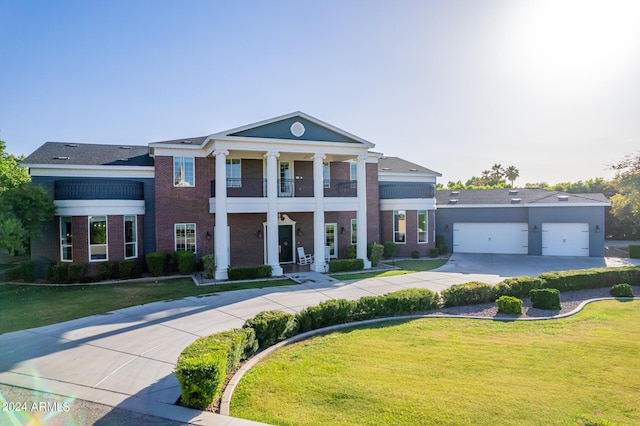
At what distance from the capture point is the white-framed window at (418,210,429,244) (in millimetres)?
26891

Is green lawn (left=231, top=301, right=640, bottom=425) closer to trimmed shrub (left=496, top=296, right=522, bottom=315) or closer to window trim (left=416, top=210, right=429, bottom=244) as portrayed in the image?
trimmed shrub (left=496, top=296, right=522, bottom=315)

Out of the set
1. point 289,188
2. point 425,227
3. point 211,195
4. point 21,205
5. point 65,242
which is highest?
point 289,188

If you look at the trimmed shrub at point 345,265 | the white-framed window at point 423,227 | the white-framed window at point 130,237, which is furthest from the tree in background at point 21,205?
the white-framed window at point 423,227

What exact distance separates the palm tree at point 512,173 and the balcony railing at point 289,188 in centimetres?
6159

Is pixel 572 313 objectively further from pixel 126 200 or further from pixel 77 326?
pixel 126 200

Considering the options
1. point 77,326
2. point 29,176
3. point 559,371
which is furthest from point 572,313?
point 29,176

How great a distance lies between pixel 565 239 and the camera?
26.3m

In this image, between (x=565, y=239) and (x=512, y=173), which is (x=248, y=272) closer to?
(x=565, y=239)

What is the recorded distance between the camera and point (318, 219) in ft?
68.3

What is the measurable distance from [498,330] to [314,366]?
232 inches

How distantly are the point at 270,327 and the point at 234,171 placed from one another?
13923mm

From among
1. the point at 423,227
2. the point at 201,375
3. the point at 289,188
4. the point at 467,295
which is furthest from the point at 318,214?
the point at 201,375

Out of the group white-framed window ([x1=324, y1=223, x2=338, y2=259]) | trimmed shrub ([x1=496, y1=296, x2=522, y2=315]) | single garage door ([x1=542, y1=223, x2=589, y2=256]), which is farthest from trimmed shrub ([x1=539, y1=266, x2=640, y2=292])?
white-framed window ([x1=324, y1=223, x2=338, y2=259])

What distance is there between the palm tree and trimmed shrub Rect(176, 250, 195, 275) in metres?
70.9
